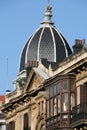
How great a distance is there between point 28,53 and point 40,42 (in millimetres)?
2622

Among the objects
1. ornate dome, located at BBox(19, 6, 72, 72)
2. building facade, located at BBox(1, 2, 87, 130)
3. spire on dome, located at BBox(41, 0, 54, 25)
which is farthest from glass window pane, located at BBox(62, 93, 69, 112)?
spire on dome, located at BBox(41, 0, 54, 25)

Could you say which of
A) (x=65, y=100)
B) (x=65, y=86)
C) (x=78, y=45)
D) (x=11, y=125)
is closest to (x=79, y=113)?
(x=65, y=100)

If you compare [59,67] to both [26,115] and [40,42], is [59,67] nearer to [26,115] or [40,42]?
[26,115]

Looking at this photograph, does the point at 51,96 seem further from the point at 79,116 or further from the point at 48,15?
the point at 48,15

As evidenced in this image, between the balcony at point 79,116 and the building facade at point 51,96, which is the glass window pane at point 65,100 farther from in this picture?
the balcony at point 79,116

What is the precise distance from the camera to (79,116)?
205ft

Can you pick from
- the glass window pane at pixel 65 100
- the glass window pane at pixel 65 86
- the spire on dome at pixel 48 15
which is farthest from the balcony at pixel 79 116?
the spire on dome at pixel 48 15

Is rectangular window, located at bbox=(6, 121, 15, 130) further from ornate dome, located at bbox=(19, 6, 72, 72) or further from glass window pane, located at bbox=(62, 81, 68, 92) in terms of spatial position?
ornate dome, located at bbox=(19, 6, 72, 72)

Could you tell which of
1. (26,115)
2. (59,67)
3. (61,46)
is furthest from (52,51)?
(59,67)

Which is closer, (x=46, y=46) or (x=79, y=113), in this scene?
(x=79, y=113)

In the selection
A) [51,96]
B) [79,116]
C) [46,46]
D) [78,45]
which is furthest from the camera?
[46,46]

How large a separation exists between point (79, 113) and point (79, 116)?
231mm

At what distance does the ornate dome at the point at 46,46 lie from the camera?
335 ft

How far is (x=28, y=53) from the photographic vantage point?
104188 millimetres
